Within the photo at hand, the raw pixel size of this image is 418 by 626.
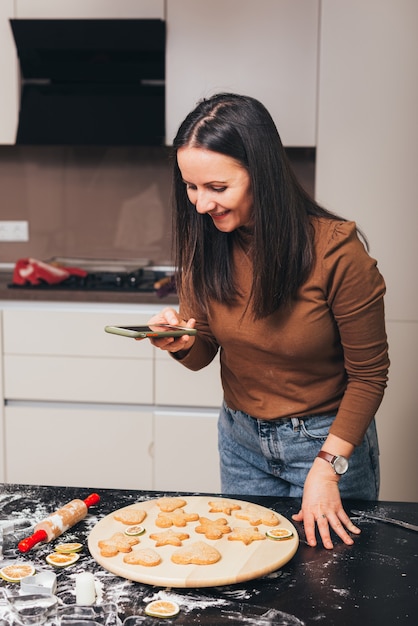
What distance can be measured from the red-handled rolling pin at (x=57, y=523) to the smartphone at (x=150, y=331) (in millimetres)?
285

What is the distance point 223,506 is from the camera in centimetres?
125

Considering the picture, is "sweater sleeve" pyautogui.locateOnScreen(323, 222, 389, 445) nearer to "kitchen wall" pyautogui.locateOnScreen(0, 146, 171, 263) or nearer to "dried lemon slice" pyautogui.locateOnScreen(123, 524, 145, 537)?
"dried lemon slice" pyautogui.locateOnScreen(123, 524, 145, 537)

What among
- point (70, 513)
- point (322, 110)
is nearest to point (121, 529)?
point (70, 513)

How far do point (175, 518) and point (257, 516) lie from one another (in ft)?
0.42

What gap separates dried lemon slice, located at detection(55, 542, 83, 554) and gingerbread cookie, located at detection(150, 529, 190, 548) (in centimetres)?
11

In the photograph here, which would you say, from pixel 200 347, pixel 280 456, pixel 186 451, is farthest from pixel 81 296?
Answer: pixel 280 456

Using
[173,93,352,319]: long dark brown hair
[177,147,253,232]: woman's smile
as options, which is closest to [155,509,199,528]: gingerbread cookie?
[173,93,352,319]: long dark brown hair

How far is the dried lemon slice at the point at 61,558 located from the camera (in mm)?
1072

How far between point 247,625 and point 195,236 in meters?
0.72

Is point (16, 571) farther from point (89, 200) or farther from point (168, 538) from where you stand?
point (89, 200)

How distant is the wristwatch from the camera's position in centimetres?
129

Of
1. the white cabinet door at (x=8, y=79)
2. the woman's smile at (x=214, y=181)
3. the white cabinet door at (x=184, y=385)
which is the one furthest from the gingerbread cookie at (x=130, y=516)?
the white cabinet door at (x=8, y=79)

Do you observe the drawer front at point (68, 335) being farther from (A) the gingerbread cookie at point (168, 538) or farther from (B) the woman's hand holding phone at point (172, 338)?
(A) the gingerbread cookie at point (168, 538)

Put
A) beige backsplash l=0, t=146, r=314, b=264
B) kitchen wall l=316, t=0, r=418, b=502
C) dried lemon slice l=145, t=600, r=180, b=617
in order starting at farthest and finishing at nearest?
beige backsplash l=0, t=146, r=314, b=264, kitchen wall l=316, t=0, r=418, b=502, dried lemon slice l=145, t=600, r=180, b=617
